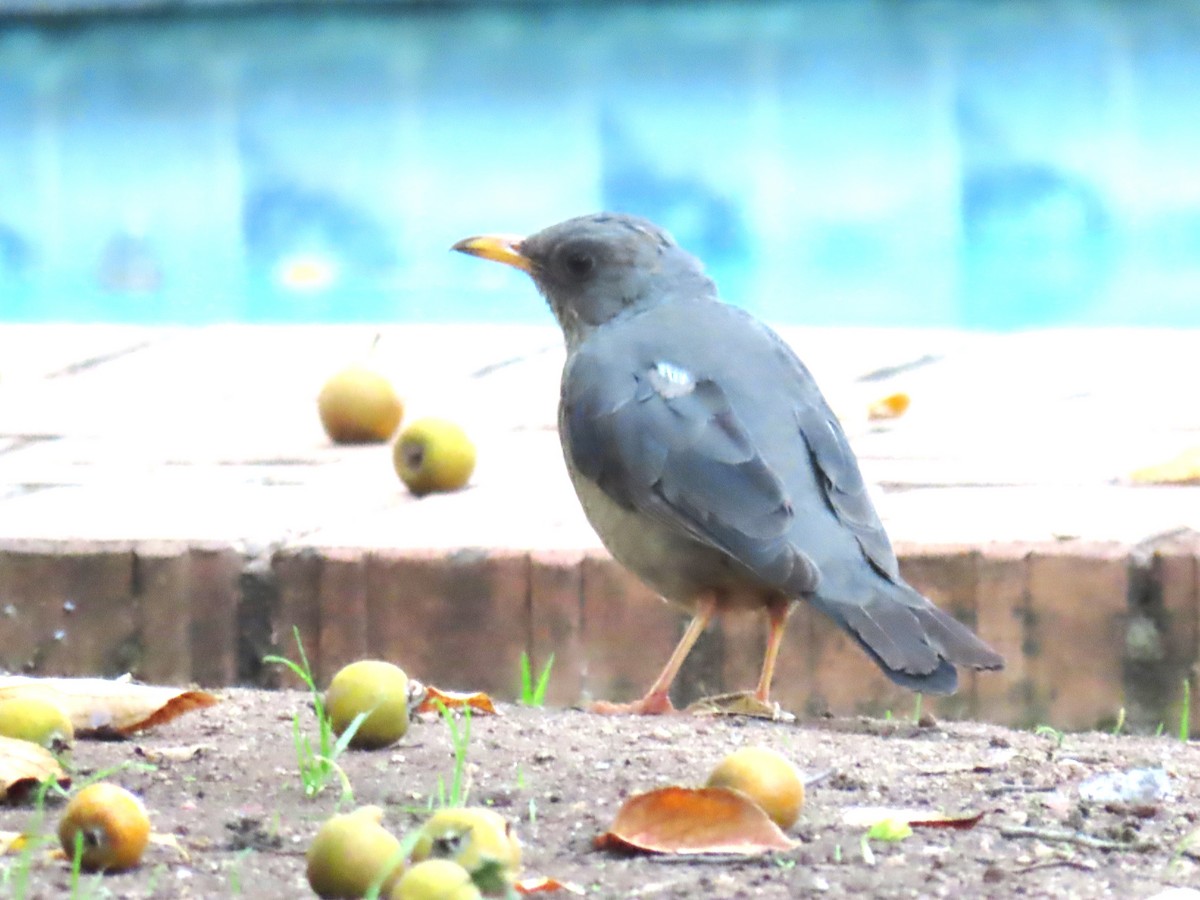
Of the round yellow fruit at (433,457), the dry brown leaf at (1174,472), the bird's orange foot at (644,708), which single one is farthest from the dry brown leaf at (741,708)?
the dry brown leaf at (1174,472)

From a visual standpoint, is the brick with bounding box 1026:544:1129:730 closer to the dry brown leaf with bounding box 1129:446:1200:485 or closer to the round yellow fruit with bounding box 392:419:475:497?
the dry brown leaf with bounding box 1129:446:1200:485

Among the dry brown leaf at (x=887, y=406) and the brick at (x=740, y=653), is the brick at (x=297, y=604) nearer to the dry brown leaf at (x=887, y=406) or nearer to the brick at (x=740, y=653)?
the brick at (x=740, y=653)

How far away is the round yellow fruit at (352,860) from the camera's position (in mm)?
2334

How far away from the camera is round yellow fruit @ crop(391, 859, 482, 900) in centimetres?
218

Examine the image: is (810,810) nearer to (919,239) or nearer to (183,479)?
(183,479)

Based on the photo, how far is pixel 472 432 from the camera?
6.43 metres

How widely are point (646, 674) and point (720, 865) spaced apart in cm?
173

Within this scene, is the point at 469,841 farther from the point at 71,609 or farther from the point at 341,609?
the point at 71,609

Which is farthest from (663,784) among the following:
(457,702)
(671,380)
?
(671,380)

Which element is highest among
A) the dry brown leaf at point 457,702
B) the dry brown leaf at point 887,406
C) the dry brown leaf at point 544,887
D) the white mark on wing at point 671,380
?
the white mark on wing at point 671,380

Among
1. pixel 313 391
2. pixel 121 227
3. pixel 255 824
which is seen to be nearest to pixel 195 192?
pixel 121 227

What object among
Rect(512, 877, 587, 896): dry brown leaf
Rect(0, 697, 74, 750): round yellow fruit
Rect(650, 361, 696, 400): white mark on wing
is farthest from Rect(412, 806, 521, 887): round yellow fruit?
Rect(650, 361, 696, 400): white mark on wing

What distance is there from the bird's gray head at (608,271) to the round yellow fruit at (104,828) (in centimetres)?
202

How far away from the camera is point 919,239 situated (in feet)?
56.2
